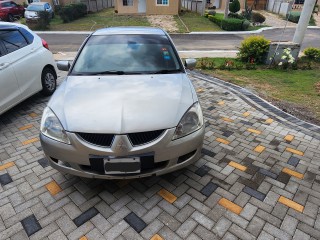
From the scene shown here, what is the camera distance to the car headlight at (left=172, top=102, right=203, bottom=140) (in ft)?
9.09

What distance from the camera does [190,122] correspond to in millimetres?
2922

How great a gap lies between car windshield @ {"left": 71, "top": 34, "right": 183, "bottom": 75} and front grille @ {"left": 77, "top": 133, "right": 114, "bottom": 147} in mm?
1340

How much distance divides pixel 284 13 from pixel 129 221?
33.5 m

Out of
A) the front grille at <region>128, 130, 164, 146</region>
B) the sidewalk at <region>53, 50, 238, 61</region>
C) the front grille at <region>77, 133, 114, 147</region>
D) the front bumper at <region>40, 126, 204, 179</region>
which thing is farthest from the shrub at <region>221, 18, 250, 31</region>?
the front grille at <region>77, 133, 114, 147</region>

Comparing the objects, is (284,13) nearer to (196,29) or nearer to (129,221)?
(196,29)

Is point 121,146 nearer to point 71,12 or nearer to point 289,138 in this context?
point 289,138

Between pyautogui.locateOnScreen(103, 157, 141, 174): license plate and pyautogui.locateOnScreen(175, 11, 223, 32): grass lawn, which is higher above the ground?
pyautogui.locateOnScreen(103, 157, 141, 174): license plate

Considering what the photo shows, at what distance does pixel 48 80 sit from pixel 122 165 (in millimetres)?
4413

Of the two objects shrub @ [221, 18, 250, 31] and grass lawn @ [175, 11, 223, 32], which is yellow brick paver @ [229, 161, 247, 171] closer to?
grass lawn @ [175, 11, 223, 32]

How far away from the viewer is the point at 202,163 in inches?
142

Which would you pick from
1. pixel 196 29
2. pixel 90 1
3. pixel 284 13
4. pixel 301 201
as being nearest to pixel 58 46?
pixel 196 29

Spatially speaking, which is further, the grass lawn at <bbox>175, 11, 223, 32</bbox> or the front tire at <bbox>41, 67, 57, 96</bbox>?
the grass lawn at <bbox>175, 11, 223, 32</bbox>

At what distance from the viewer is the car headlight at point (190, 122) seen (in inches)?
109

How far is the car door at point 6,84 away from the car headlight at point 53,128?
2.19 meters
